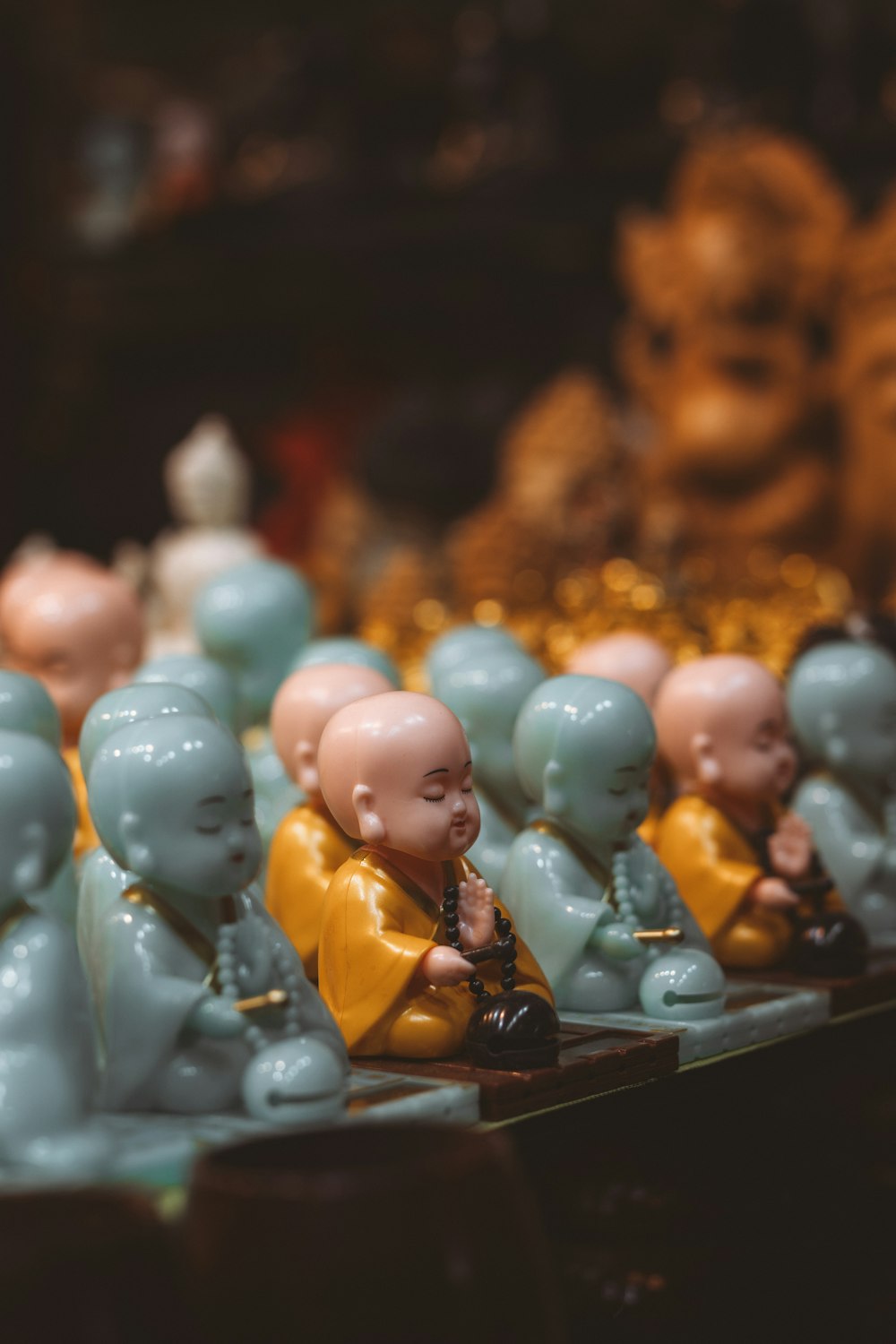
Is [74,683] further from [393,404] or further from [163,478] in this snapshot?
[163,478]

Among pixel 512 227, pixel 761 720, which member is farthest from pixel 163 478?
pixel 761 720

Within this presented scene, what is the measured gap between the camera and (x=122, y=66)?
685cm

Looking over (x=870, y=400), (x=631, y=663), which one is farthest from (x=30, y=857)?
(x=870, y=400)

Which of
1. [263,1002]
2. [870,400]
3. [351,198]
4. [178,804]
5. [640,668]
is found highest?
[351,198]

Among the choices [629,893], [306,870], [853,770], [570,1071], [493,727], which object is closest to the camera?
[570,1071]

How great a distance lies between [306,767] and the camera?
8.20 ft

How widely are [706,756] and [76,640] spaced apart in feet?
3.39

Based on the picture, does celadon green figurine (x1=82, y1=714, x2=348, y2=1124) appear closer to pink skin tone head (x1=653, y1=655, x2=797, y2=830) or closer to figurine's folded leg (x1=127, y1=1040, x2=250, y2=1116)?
figurine's folded leg (x1=127, y1=1040, x2=250, y2=1116)

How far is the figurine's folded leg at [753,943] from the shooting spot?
2543 mm

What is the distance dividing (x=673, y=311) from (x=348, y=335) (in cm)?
170

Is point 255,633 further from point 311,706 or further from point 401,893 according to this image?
point 401,893

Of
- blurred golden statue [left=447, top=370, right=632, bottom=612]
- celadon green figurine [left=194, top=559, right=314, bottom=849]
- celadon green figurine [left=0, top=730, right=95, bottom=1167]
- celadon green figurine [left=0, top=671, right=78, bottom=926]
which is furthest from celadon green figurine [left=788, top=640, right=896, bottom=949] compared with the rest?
blurred golden statue [left=447, top=370, right=632, bottom=612]

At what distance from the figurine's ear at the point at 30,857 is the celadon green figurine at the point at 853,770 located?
4.52 feet

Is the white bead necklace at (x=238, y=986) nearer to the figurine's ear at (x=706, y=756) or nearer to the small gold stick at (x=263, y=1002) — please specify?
the small gold stick at (x=263, y=1002)
